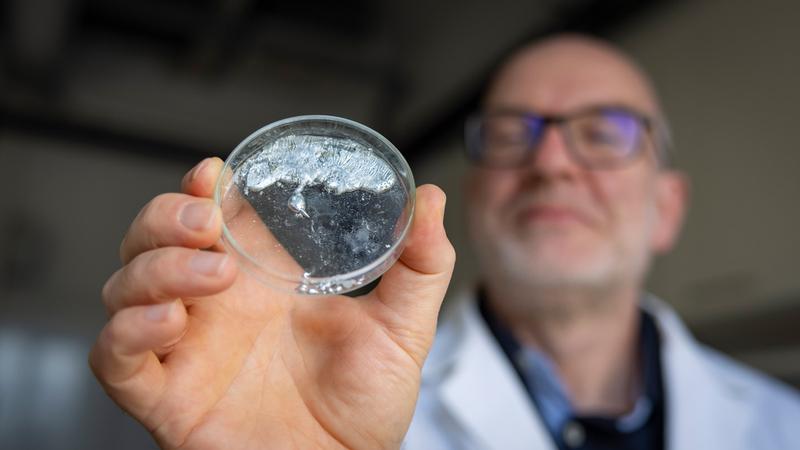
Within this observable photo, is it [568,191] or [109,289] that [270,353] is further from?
[568,191]

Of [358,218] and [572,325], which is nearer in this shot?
[358,218]

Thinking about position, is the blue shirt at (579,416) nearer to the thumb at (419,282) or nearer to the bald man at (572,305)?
the bald man at (572,305)

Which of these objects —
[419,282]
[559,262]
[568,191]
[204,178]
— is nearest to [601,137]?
[568,191]

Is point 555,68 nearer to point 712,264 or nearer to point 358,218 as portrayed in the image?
point 712,264

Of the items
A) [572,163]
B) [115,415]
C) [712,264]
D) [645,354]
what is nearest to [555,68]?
[572,163]

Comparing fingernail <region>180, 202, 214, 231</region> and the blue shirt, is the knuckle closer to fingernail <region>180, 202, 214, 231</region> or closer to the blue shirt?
fingernail <region>180, 202, 214, 231</region>
